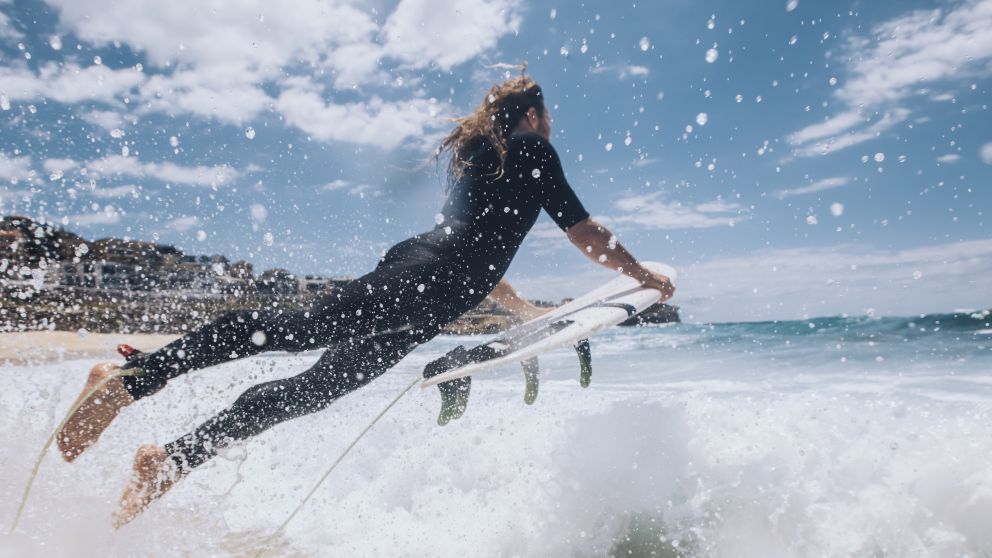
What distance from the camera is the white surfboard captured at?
302 cm

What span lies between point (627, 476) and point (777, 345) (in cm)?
1137

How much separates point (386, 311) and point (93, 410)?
1.37 metres

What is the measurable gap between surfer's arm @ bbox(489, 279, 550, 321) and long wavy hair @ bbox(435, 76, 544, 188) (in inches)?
43.3

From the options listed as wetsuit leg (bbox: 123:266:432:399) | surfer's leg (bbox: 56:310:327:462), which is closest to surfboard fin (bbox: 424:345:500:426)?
wetsuit leg (bbox: 123:266:432:399)

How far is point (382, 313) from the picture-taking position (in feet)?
8.48

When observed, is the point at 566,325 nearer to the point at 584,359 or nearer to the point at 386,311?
the point at 584,359

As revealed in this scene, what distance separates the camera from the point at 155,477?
249 centimetres

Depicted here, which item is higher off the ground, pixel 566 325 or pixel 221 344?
pixel 221 344

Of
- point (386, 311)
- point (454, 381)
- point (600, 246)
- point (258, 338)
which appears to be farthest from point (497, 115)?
point (258, 338)

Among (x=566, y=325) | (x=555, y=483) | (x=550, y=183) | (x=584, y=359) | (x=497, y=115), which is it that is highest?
(x=497, y=115)

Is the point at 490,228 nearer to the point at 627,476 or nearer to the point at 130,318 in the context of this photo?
the point at 627,476

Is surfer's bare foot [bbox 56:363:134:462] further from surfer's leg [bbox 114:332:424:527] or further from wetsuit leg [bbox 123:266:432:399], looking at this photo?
surfer's leg [bbox 114:332:424:527]

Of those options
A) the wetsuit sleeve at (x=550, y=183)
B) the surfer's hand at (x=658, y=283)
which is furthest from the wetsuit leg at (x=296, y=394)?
the surfer's hand at (x=658, y=283)

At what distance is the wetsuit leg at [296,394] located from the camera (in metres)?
2.49
